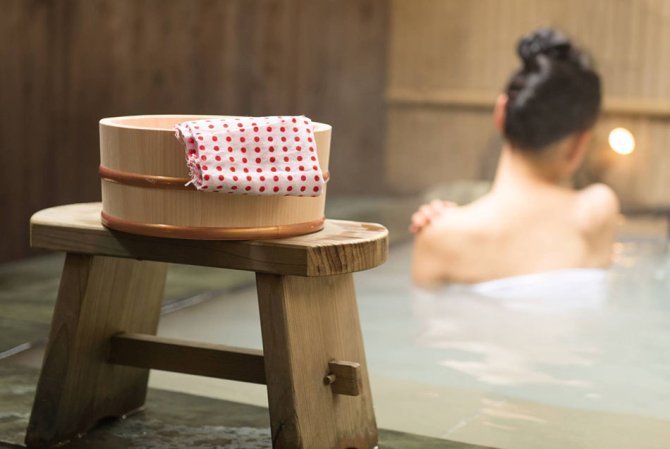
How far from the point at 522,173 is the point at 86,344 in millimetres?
2094

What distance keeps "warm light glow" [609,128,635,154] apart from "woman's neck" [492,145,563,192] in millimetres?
2155

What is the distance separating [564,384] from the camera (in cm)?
261

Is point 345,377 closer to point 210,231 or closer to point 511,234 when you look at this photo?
point 210,231

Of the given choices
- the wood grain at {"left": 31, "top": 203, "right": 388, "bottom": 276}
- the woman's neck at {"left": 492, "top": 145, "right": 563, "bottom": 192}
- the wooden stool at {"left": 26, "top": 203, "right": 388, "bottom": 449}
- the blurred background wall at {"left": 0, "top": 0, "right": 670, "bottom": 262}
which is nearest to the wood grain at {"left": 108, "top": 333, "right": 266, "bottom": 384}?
the wooden stool at {"left": 26, "top": 203, "right": 388, "bottom": 449}

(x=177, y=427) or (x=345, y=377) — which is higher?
(x=345, y=377)

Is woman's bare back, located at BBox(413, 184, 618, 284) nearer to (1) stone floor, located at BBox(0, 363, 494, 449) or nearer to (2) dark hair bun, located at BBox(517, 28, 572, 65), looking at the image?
(2) dark hair bun, located at BBox(517, 28, 572, 65)

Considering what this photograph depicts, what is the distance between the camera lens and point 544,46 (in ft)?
12.5

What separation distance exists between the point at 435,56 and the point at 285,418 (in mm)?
4445

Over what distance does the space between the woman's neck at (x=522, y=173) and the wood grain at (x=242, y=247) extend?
1858mm

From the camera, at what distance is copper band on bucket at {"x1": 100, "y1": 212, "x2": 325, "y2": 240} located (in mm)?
1783

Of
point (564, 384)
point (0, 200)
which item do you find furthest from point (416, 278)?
point (0, 200)

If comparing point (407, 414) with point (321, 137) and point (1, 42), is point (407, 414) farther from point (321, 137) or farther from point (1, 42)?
point (1, 42)

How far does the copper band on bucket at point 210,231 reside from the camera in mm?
1783

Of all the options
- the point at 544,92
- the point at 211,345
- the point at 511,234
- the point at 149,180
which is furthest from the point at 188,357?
the point at 544,92
